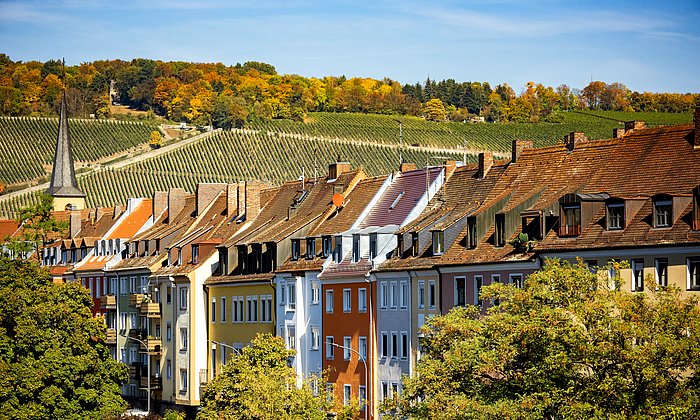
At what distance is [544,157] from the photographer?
236 feet

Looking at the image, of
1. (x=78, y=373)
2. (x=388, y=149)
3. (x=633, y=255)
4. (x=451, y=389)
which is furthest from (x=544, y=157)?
(x=388, y=149)

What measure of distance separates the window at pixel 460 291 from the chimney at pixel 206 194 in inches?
1635

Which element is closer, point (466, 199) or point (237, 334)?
point (466, 199)

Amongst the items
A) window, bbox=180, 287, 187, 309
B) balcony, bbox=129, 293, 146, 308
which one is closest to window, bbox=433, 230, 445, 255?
window, bbox=180, 287, 187, 309

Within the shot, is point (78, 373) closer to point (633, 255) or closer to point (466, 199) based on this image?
point (466, 199)

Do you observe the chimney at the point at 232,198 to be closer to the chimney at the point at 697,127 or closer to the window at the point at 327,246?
the window at the point at 327,246

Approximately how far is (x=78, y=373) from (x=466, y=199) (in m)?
29.7

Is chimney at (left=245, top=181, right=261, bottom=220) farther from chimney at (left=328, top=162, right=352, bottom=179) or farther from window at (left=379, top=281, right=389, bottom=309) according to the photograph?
window at (left=379, top=281, right=389, bottom=309)

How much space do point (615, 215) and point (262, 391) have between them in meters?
19.8

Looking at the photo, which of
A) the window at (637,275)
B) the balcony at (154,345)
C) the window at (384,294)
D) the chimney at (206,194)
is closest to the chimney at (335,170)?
the chimney at (206,194)

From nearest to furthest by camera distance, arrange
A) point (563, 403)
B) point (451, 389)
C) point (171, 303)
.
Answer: point (563, 403) → point (451, 389) → point (171, 303)

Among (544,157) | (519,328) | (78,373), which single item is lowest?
(78,373)

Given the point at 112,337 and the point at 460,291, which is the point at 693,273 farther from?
the point at 112,337

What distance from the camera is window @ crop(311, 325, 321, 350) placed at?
277ft
